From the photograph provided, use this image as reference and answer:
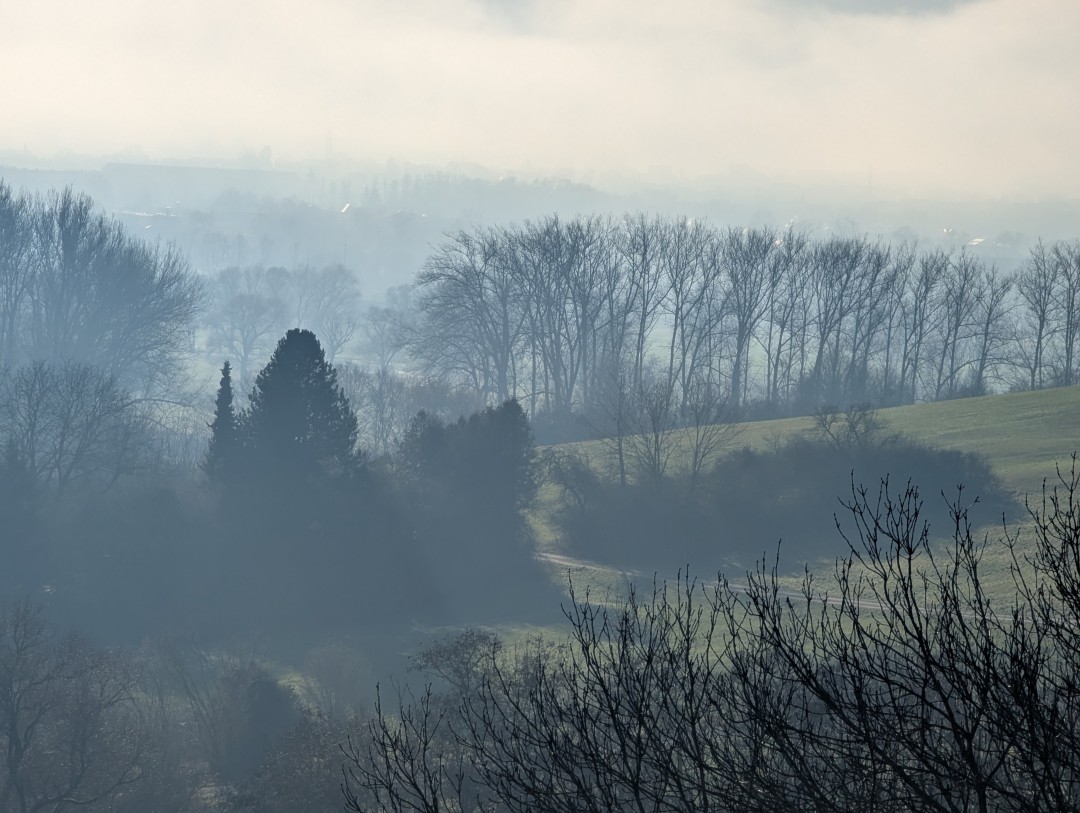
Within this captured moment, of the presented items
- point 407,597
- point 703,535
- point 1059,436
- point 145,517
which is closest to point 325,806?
point 407,597

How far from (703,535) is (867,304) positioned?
33.8 meters

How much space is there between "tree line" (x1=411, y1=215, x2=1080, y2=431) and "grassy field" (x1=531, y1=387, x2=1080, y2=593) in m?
9.88

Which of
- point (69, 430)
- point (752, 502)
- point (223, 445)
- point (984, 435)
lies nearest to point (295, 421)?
point (223, 445)

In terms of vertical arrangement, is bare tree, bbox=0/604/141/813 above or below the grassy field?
below

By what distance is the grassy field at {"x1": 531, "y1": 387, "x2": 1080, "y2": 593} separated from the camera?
3762 centimetres

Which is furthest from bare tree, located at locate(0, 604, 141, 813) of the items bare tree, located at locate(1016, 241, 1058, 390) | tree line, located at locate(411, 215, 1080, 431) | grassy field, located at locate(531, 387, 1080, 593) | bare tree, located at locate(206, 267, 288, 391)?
bare tree, located at locate(206, 267, 288, 391)

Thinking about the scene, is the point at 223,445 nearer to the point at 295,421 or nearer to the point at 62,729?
the point at 295,421

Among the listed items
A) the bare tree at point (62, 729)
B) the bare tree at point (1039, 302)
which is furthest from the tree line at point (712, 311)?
the bare tree at point (62, 729)

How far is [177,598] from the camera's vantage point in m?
34.1

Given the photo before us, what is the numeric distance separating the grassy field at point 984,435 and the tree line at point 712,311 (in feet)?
32.4

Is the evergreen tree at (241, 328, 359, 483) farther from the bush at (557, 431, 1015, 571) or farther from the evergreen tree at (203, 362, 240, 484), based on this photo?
the bush at (557, 431, 1015, 571)

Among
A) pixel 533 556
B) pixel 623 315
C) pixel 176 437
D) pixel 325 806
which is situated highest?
pixel 623 315

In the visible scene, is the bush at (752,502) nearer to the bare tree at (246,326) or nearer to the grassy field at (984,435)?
the grassy field at (984,435)

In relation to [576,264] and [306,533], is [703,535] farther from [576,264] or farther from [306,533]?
[576,264]
